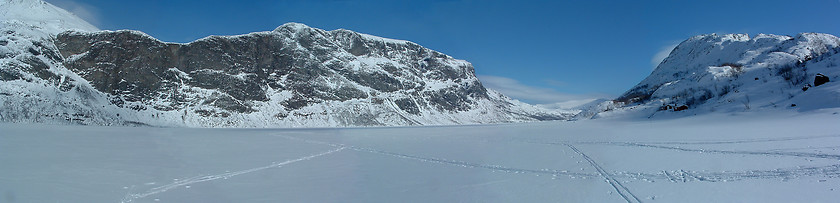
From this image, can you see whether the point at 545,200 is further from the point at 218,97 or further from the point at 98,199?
the point at 218,97

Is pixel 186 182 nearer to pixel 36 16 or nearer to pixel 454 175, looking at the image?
pixel 454 175

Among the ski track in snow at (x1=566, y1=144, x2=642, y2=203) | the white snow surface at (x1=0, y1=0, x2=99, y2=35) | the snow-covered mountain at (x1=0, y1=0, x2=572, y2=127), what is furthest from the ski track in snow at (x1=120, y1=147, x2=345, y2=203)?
the white snow surface at (x1=0, y1=0, x2=99, y2=35)

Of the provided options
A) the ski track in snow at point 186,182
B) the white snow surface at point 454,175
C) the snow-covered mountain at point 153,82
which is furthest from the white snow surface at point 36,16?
the ski track in snow at point 186,182

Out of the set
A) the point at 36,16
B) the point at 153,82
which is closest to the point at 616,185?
the point at 153,82

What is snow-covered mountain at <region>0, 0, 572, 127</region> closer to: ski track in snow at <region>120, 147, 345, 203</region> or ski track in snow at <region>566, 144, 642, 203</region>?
ski track in snow at <region>120, 147, 345, 203</region>

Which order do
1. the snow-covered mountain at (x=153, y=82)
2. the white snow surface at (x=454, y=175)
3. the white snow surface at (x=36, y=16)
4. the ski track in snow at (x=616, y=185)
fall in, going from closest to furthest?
1. the ski track in snow at (x=616, y=185)
2. the white snow surface at (x=454, y=175)
3. the snow-covered mountain at (x=153, y=82)
4. the white snow surface at (x=36, y=16)

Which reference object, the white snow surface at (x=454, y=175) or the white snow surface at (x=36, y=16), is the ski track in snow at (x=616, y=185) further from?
the white snow surface at (x=36, y=16)

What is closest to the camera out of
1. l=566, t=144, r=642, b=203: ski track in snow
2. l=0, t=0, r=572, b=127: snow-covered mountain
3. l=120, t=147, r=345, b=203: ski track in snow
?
l=566, t=144, r=642, b=203: ski track in snow

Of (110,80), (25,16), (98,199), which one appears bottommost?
(98,199)

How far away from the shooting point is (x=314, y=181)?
513 inches

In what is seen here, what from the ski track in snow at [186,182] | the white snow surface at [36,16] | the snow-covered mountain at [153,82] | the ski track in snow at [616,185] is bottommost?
the ski track in snow at [186,182]

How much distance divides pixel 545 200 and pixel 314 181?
7.43m

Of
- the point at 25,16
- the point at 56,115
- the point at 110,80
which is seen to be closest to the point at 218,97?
the point at 110,80

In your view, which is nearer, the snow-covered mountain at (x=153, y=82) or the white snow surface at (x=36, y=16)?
the snow-covered mountain at (x=153, y=82)
